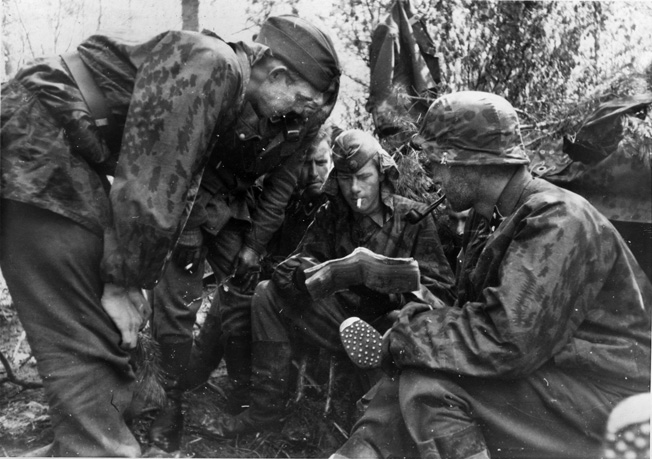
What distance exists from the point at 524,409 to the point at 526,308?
0.42 metres

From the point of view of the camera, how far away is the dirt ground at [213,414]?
3461mm

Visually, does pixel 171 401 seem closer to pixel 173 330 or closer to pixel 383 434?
pixel 173 330

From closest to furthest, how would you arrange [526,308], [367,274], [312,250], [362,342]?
[526,308]
[362,342]
[367,274]
[312,250]

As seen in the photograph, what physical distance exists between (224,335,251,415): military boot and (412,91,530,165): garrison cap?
65.1 inches

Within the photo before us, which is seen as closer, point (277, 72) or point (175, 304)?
point (277, 72)

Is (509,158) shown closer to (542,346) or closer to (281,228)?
(542,346)

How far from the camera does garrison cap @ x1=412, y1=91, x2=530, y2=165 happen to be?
10.6ft

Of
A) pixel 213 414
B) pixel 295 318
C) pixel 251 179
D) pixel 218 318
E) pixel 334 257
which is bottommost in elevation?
pixel 213 414

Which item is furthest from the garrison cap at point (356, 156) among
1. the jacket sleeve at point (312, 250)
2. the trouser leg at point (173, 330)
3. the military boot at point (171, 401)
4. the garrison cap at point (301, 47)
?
the military boot at point (171, 401)

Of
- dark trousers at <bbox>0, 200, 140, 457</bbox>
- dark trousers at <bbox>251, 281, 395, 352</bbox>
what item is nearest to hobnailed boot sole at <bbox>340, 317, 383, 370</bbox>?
dark trousers at <bbox>251, 281, 395, 352</bbox>

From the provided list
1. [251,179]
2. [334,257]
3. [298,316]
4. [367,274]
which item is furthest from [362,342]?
[251,179]

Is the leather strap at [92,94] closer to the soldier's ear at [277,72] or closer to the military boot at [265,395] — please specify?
the soldier's ear at [277,72]

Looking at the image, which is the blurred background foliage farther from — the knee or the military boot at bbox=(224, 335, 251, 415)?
the knee

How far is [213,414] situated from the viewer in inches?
162
